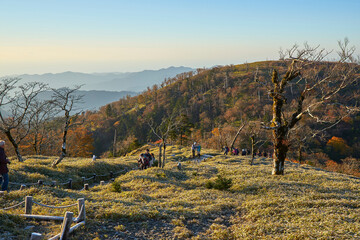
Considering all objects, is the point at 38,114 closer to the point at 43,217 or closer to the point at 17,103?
the point at 17,103

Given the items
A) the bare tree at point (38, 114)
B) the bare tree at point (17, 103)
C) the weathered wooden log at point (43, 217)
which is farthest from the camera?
the bare tree at point (38, 114)

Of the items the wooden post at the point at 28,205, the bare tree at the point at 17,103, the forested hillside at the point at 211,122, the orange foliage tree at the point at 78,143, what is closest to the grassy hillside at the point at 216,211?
the wooden post at the point at 28,205

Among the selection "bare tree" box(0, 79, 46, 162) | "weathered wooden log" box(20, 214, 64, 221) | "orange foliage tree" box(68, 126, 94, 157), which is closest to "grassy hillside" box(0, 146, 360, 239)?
"weathered wooden log" box(20, 214, 64, 221)

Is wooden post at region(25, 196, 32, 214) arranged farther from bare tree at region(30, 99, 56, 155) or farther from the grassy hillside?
bare tree at region(30, 99, 56, 155)

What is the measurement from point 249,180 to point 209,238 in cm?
1106

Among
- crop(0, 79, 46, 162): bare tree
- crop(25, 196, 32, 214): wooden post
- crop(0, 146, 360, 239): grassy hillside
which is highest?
crop(0, 79, 46, 162): bare tree

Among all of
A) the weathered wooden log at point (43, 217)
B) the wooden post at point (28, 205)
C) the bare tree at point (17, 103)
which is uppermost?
the bare tree at point (17, 103)

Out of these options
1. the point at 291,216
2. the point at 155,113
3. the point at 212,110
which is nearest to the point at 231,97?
the point at 212,110

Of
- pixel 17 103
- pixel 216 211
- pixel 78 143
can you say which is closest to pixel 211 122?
pixel 78 143

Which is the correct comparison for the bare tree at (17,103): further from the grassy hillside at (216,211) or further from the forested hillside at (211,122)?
the forested hillside at (211,122)

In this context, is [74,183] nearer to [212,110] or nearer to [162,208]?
[162,208]

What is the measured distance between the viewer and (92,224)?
37.6 feet

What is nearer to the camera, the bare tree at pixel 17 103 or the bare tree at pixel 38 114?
the bare tree at pixel 17 103

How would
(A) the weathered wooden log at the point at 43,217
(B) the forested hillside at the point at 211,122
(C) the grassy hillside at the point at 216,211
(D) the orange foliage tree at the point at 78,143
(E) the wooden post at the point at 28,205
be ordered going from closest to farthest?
(C) the grassy hillside at the point at 216,211 → (A) the weathered wooden log at the point at 43,217 → (E) the wooden post at the point at 28,205 → (D) the orange foliage tree at the point at 78,143 → (B) the forested hillside at the point at 211,122
